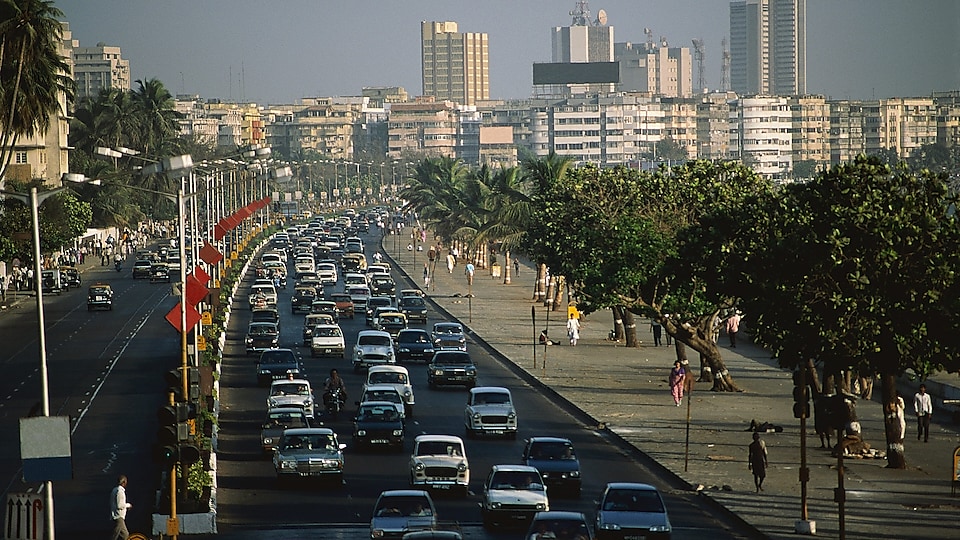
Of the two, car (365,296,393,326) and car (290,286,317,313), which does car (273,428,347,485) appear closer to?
car (365,296,393,326)

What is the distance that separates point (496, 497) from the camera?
3212 cm

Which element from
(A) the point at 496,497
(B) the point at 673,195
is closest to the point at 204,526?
(A) the point at 496,497

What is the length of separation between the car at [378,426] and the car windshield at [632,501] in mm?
12226

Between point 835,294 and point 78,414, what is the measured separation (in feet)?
75.8

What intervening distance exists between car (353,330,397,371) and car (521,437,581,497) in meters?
24.0

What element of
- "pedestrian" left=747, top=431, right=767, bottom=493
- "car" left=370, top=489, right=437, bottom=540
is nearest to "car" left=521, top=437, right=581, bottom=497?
"pedestrian" left=747, top=431, right=767, bottom=493

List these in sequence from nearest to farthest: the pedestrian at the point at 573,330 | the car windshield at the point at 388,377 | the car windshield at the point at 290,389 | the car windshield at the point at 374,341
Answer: the car windshield at the point at 290,389 → the car windshield at the point at 388,377 → the car windshield at the point at 374,341 → the pedestrian at the point at 573,330

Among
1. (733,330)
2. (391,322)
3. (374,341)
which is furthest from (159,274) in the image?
(374,341)

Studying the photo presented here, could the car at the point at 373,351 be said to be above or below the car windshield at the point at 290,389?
below

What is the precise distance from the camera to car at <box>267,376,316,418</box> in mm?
45094

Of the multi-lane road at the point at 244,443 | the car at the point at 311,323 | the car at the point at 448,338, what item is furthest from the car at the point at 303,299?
the car at the point at 448,338

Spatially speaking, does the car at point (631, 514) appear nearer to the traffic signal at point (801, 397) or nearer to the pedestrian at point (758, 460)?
the traffic signal at point (801, 397)

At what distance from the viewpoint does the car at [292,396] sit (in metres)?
45.1

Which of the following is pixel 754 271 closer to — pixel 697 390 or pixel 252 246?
pixel 697 390
